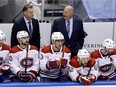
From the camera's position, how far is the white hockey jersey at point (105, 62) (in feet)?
19.1

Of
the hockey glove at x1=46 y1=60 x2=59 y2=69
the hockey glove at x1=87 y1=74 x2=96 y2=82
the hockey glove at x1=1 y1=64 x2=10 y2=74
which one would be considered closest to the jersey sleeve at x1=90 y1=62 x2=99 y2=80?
the hockey glove at x1=87 y1=74 x2=96 y2=82

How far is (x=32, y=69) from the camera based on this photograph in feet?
18.2

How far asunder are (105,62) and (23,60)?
122 cm

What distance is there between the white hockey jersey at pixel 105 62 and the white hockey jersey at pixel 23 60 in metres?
0.90

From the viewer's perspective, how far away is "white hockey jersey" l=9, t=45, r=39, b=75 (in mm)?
5534

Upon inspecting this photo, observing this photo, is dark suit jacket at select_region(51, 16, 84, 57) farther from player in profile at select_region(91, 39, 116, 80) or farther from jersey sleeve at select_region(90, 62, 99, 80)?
jersey sleeve at select_region(90, 62, 99, 80)

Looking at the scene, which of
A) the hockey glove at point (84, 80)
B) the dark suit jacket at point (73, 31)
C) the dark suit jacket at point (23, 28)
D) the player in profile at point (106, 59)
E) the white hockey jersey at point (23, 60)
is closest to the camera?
the hockey glove at point (84, 80)

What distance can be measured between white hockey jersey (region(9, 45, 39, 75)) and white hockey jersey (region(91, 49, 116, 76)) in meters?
0.90

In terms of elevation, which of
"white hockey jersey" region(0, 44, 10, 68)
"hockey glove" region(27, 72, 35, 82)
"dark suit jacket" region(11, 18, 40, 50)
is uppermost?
"dark suit jacket" region(11, 18, 40, 50)

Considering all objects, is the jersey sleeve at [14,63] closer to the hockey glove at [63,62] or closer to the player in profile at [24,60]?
the player in profile at [24,60]

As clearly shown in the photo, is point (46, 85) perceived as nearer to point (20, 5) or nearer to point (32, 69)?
point (32, 69)

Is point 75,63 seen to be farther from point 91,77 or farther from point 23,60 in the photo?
point 23,60

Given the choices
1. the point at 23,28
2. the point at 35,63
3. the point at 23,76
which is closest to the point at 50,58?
the point at 35,63

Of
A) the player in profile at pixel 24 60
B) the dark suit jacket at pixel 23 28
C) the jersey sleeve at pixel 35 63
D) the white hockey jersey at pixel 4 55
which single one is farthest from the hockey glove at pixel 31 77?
the dark suit jacket at pixel 23 28
